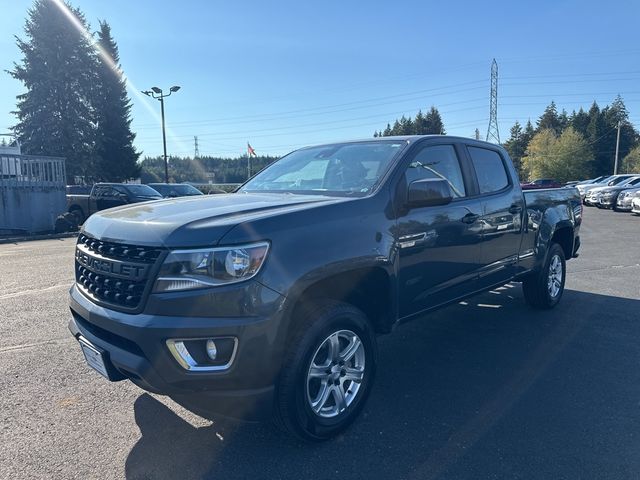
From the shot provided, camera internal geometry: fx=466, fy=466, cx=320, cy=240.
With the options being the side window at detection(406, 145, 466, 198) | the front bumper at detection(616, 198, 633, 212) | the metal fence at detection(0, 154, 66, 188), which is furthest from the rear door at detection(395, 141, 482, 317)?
the front bumper at detection(616, 198, 633, 212)

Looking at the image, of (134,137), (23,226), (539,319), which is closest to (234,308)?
(539,319)

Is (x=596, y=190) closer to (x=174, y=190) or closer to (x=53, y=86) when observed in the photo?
(x=174, y=190)

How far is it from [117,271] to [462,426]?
7.79ft

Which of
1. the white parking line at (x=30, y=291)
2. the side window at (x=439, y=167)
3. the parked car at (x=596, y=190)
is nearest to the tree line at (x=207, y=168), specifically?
the parked car at (x=596, y=190)

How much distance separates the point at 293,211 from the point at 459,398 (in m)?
1.96

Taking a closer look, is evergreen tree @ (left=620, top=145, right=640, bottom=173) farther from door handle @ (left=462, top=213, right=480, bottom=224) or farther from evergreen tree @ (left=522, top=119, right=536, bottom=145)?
door handle @ (left=462, top=213, right=480, bottom=224)

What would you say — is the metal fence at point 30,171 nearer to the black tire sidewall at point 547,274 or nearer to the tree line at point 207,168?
the black tire sidewall at point 547,274

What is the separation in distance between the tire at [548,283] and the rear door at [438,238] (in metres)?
1.79

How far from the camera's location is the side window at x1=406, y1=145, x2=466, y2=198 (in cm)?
361

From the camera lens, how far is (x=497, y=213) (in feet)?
14.5

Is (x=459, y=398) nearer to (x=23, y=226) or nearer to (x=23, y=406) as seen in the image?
(x=23, y=406)

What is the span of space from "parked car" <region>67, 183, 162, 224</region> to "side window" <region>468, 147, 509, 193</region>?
13812 mm

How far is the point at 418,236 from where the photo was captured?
338cm

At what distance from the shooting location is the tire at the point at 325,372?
8.58 ft
